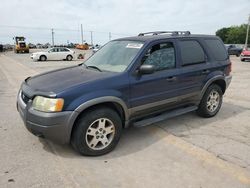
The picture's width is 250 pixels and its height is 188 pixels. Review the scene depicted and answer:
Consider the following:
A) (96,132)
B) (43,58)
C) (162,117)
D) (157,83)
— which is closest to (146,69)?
(157,83)

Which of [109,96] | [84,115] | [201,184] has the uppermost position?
[109,96]

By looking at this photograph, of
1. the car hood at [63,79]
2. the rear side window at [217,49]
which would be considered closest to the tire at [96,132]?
the car hood at [63,79]

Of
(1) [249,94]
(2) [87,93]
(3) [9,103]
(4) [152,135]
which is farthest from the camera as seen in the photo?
(1) [249,94]

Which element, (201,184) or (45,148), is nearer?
(201,184)

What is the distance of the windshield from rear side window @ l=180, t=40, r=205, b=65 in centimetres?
99

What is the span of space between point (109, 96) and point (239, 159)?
2.10 metres

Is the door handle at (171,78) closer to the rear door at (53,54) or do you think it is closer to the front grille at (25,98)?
the front grille at (25,98)

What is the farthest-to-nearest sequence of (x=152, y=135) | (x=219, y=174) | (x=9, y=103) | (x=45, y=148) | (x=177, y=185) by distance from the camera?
(x=9, y=103), (x=152, y=135), (x=45, y=148), (x=219, y=174), (x=177, y=185)

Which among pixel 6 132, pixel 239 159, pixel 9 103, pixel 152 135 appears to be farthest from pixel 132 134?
pixel 9 103

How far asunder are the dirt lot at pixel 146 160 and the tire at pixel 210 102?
0.34 m

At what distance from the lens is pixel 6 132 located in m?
4.80

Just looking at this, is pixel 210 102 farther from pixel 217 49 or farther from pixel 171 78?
pixel 171 78

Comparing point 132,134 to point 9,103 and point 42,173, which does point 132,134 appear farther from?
point 9,103

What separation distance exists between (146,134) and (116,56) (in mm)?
1523
